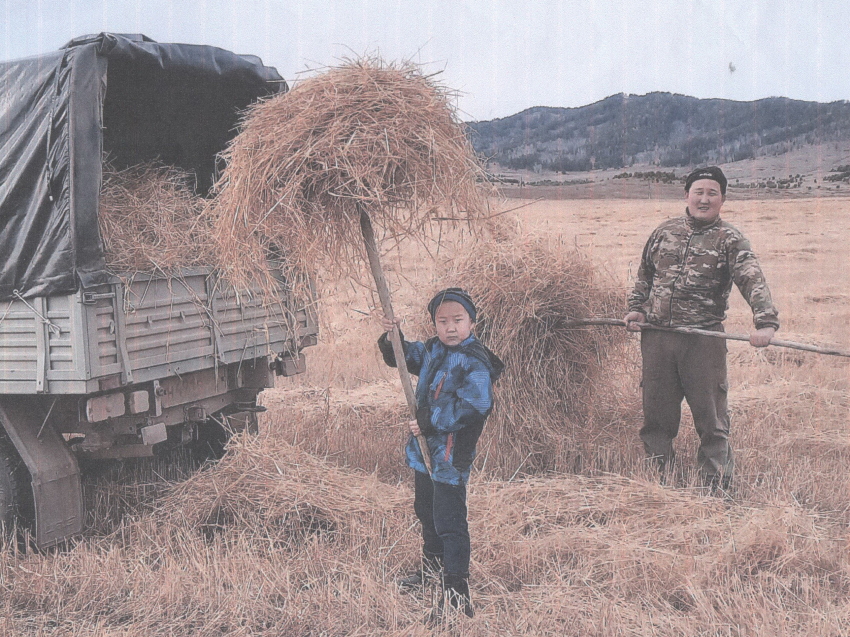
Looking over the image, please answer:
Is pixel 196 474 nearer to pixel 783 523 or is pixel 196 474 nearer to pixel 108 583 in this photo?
pixel 108 583

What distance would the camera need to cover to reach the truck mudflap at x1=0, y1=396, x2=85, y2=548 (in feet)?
13.6

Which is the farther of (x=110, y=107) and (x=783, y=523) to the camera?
(x=110, y=107)

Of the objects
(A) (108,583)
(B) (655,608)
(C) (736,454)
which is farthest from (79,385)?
(C) (736,454)

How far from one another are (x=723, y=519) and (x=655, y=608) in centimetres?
102

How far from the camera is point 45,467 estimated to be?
420cm

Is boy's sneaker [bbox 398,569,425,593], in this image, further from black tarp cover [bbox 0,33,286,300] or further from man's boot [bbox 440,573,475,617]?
black tarp cover [bbox 0,33,286,300]

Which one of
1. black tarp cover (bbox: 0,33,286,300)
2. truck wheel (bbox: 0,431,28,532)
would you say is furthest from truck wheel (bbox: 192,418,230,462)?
black tarp cover (bbox: 0,33,286,300)

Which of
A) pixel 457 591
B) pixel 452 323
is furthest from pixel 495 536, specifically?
pixel 452 323

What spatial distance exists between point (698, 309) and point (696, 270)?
0.22 m

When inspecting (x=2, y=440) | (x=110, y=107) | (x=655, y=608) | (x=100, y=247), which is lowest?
(x=655, y=608)

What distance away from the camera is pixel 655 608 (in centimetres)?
341

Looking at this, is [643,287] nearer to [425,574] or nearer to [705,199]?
[705,199]

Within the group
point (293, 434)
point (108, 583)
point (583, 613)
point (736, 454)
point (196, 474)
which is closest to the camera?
point (583, 613)

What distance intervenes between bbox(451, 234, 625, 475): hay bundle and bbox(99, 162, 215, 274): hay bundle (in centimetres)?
177
